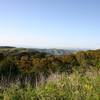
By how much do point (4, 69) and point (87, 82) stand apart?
12891mm

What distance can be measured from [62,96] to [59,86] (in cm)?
81

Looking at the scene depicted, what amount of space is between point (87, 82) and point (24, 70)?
44.4 feet

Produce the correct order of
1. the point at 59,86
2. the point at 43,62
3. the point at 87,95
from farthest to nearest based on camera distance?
the point at 43,62 < the point at 59,86 < the point at 87,95

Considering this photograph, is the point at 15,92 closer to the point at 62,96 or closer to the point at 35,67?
the point at 62,96

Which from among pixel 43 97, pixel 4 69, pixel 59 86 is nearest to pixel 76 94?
pixel 43 97

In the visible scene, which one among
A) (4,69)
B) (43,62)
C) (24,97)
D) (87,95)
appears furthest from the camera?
(43,62)

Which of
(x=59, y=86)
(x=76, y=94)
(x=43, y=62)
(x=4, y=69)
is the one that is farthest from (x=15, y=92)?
(x=43, y=62)

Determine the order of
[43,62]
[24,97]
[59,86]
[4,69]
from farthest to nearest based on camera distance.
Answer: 1. [43,62]
2. [4,69]
3. [59,86]
4. [24,97]

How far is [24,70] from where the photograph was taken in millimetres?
20953

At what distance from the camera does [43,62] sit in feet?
76.2

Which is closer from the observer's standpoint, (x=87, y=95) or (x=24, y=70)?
(x=87, y=95)

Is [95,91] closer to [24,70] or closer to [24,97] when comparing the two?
[24,97]

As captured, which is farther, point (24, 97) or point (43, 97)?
point (24, 97)

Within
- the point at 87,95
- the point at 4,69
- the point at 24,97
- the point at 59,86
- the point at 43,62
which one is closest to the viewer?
the point at 87,95
